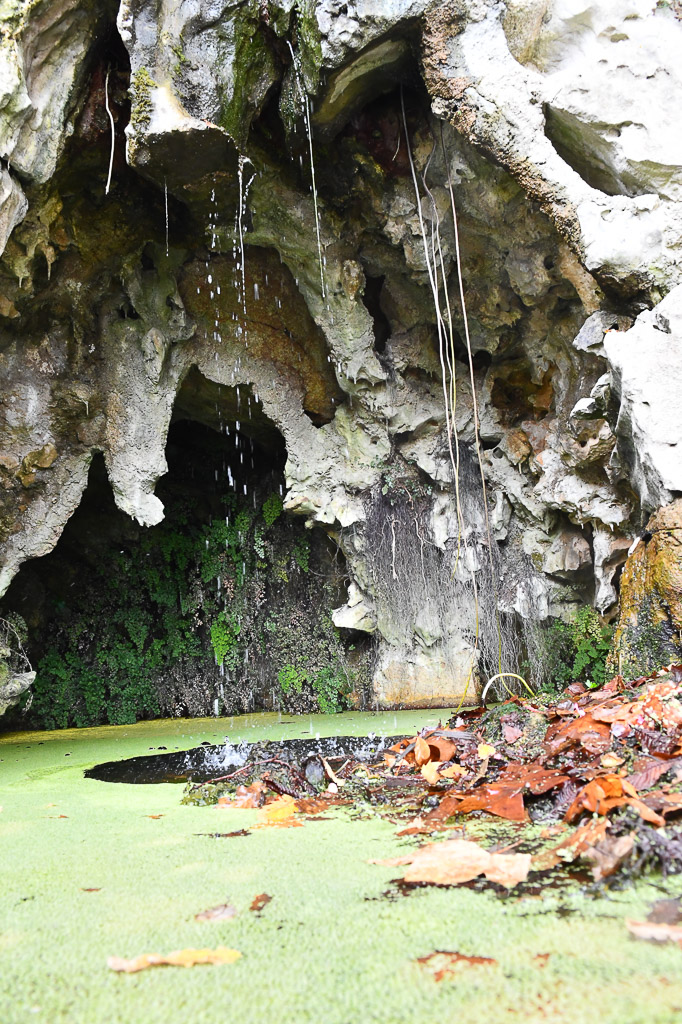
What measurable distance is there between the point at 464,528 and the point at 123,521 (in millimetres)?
4022

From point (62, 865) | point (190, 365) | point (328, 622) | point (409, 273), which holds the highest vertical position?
point (409, 273)

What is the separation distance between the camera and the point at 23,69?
396cm

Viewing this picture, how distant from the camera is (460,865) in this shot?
4.58 ft

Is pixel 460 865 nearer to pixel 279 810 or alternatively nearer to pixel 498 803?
pixel 498 803

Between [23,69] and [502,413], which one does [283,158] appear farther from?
[502,413]

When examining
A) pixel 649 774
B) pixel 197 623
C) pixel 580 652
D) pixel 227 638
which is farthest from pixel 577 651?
pixel 197 623

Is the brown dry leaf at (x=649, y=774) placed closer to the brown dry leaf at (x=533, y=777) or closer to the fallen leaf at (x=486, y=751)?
the brown dry leaf at (x=533, y=777)

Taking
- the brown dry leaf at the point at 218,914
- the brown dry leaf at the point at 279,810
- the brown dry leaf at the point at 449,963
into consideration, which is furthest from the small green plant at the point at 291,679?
the brown dry leaf at the point at 449,963

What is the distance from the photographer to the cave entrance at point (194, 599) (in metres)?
7.50

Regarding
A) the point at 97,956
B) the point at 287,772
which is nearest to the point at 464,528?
the point at 287,772

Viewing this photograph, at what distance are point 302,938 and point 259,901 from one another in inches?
9.1

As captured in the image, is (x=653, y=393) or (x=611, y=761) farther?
(x=653, y=393)

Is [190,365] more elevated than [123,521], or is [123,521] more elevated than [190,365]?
[190,365]

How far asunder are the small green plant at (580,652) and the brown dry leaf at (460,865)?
12.7ft
